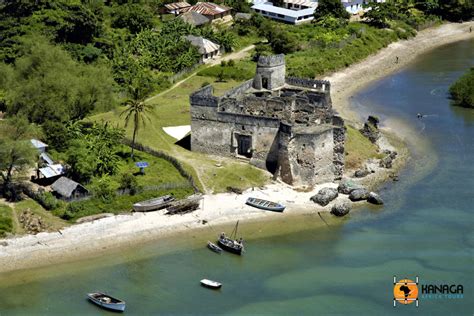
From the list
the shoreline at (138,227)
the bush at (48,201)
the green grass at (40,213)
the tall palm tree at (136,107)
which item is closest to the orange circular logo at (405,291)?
the shoreline at (138,227)

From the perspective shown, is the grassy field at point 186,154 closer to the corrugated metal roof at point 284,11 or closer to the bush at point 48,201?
the bush at point 48,201

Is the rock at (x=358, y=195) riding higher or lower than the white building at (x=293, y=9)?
lower

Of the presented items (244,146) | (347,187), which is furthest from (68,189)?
(347,187)

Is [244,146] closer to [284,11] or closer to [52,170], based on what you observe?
[52,170]

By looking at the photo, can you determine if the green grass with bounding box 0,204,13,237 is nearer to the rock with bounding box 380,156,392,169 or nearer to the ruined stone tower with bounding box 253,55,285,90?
the ruined stone tower with bounding box 253,55,285,90

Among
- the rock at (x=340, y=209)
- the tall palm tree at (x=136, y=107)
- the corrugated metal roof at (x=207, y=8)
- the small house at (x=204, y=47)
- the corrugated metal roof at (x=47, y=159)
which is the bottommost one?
the rock at (x=340, y=209)

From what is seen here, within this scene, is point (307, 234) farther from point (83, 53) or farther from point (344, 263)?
point (83, 53)

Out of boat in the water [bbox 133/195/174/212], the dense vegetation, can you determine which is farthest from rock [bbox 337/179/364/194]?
the dense vegetation
